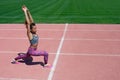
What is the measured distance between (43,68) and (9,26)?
8171mm

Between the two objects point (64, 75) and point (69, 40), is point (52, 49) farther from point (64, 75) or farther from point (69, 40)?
point (64, 75)

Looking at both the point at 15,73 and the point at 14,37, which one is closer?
the point at 15,73

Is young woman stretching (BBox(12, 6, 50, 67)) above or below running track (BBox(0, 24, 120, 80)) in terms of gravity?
above

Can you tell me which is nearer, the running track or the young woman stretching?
the running track

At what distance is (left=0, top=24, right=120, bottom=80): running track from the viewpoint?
9.10 meters

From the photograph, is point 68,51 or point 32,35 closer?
point 32,35

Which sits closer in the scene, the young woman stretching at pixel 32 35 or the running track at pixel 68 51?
the running track at pixel 68 51

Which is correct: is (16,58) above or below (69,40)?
above

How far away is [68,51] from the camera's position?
11742mm

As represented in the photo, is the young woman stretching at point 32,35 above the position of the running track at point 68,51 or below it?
above

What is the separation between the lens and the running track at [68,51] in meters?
9.10

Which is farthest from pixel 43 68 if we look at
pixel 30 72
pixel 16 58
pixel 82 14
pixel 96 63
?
pixel 82 14

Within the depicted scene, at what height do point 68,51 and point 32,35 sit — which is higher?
point 32,35

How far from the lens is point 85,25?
17359 millimetres
